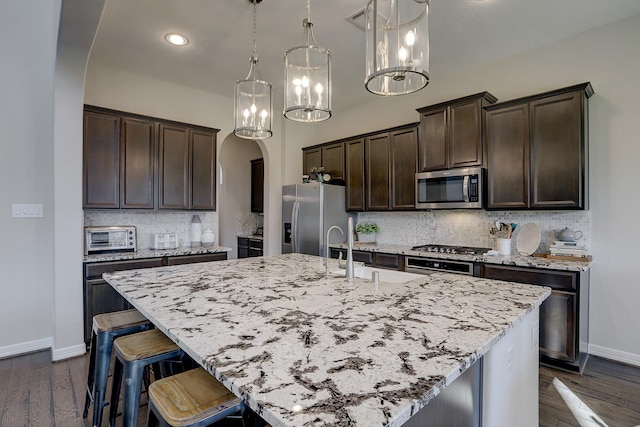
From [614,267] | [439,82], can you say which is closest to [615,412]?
[614,267]

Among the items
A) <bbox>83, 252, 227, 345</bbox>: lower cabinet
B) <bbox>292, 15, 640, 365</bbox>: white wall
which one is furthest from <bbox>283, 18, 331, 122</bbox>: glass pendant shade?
<bbox>292, 15, 640, 365</bbox>: white wall

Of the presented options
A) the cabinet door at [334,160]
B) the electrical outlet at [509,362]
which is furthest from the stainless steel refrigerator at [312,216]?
the electrical outlet at [509,362]

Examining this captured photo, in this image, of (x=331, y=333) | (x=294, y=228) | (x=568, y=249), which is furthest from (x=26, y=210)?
(x=568, y=249)

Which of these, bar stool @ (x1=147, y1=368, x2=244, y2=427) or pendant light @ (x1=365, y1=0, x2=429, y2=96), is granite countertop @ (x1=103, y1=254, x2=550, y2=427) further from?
pendant light @ (x1=365, y1=0, x2=429, y2=96)

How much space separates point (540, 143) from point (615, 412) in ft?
6.99

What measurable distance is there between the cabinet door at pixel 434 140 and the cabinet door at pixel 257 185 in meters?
3.27

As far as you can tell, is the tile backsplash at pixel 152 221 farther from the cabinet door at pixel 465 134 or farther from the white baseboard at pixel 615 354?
the white baseboard at pixel 615 354

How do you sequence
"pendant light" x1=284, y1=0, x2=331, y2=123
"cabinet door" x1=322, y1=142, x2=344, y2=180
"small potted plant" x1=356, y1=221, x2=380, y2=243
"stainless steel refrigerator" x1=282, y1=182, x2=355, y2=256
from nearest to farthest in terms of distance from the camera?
"pendant light" x1=284, y1=0, x2=331, y2=123, "stainless steel refrigerator" x1=282, y1=182, x2=355, y2=256, "small potted plant" x1=356, y1=221, x2=380, y2=243, "cabinet door" x1=322, y1=142, x2=344, y2=180

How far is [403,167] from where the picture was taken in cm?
411

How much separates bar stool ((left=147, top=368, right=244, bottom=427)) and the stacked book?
10.4ft

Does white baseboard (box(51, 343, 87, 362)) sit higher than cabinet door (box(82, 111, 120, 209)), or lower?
lower

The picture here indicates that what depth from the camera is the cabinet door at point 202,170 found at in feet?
13.3

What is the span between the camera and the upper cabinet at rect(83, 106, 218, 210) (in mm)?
3357

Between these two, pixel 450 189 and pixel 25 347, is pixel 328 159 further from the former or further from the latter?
pixel 25 347
